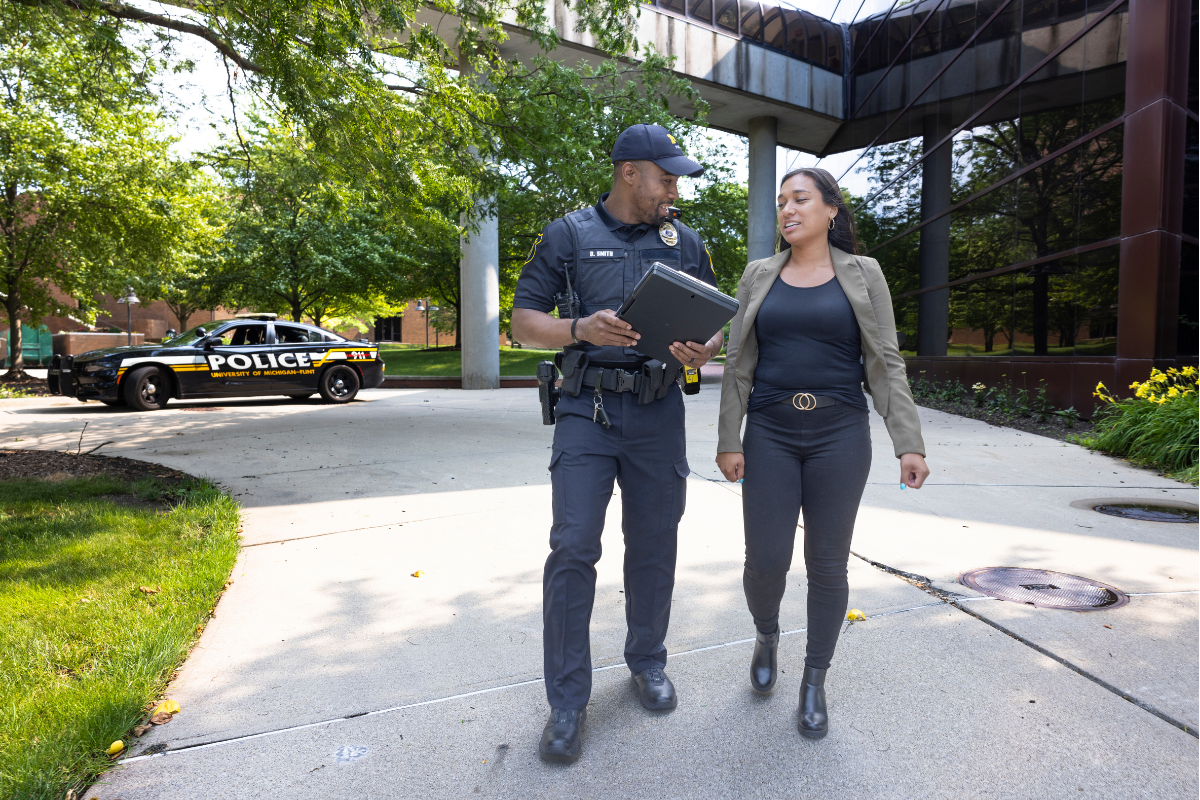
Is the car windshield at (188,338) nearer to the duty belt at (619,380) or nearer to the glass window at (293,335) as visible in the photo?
the glass window at (293,335)

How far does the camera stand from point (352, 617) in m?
3.64

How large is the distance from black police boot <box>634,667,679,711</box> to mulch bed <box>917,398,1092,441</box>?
8.21 meters

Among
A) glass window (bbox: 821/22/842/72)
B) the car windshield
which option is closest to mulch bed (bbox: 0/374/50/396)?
the car windshield

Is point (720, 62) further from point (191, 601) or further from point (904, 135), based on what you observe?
point (191, 601)

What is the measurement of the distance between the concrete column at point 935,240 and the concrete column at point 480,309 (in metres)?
9.89

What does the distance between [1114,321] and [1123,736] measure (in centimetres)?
883

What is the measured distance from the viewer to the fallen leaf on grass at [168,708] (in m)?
2.69

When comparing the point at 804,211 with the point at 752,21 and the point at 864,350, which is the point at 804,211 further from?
the point at 752,21

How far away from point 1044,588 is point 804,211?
254 centimetres

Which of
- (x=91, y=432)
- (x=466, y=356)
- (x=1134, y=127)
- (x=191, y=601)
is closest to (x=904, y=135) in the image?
(x=1134, y=127)

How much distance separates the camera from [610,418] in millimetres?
2639

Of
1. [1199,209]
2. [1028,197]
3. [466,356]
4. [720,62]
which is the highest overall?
[720,62]

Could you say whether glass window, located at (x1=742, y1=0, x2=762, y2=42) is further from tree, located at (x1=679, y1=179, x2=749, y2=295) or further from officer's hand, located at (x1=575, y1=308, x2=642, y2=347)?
officer's hand, located at (x1=575, y1=308, x2=642, y2=347)

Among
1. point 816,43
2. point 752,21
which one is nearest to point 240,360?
point 752,21
